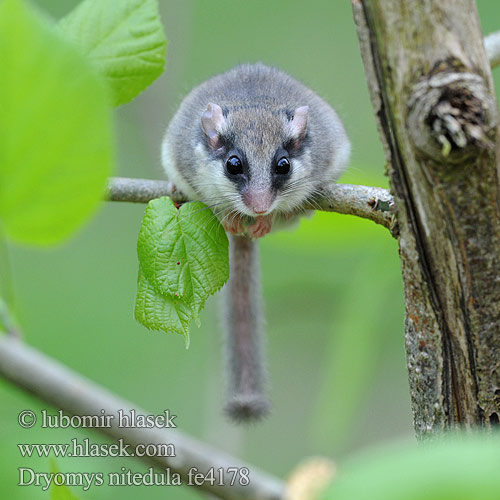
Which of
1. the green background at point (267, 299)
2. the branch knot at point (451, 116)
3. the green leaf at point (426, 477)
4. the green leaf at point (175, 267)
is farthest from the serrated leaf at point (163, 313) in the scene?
the green background at point (267, 299)

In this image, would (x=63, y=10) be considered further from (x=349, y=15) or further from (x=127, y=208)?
(x=349, y=15)

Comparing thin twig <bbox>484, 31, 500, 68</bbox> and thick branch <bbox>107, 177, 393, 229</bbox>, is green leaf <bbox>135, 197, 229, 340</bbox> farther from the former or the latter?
thin twig <bbox>484, 31, 500, 68</bbox>

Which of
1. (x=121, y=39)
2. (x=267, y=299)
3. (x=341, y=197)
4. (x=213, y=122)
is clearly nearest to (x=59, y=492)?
(x=121, y=39)

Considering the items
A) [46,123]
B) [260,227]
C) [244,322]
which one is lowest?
[46,123]

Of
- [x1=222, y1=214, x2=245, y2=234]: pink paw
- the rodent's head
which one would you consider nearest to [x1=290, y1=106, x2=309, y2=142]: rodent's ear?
the rodent's head

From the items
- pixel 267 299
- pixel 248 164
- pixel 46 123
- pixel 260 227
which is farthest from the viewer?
pixel 267 299

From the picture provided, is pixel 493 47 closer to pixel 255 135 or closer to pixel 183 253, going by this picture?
pixel 183 253

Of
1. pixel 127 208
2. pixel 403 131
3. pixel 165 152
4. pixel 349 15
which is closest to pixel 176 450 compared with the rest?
Answer: pixel 403 131
